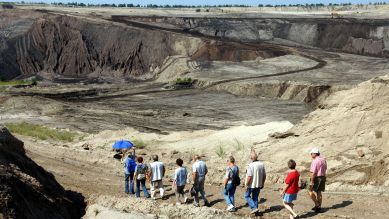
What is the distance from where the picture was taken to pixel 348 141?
54.0 feet

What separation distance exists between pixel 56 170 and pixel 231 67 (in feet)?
152

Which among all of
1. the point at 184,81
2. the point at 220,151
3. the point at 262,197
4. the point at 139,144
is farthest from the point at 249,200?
the point at 184,81

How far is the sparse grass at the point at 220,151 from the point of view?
69.1 feet

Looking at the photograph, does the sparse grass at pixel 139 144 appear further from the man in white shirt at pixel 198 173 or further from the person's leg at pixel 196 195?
the man in white shirt at pixel 198 173

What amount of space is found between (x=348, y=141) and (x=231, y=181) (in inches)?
228

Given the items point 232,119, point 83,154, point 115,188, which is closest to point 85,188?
point 115,188

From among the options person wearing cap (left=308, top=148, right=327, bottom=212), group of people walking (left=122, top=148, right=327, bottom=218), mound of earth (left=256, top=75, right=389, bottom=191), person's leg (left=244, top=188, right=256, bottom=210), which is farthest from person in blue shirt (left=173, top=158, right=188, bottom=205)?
mound of earth (left=256, top=75, right=389, bottom=191)

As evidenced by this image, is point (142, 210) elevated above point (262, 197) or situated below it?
above

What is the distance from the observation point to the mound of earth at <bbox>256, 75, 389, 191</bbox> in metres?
15.0

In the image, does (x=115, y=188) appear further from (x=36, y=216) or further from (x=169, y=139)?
(x=169, y=139)

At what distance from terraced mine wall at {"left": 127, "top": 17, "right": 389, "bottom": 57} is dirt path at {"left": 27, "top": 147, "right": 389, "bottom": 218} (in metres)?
65.7

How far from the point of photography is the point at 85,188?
15.3m

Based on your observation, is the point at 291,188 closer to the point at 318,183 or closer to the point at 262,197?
the point at 318,183

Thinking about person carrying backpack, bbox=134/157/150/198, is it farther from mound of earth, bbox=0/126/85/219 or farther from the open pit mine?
mound of earth, bbox=0/126/85/219
